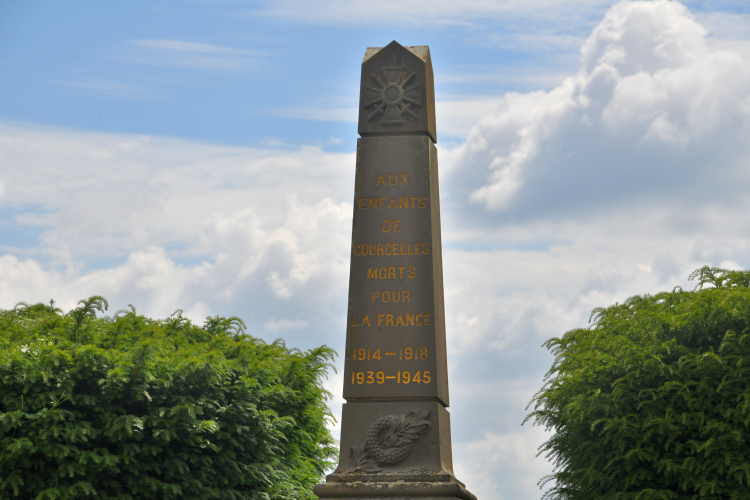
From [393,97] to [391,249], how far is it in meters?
2.08

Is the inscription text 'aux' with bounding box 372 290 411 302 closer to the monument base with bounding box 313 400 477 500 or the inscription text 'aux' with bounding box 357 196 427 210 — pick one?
the inscription text 'aux' with bounding box 357 196 427 210

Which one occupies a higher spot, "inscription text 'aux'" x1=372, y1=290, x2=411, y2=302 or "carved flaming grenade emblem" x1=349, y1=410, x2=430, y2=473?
"inscription text 'aux'" x1=372, y1=290, x2=411, y2=302

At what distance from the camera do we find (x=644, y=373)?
569 inches

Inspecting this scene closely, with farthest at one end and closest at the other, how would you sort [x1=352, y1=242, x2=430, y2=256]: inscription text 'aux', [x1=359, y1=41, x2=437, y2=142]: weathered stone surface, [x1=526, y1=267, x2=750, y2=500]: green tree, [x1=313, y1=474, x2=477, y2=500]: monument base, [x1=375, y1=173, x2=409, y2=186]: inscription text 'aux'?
[x1=526, y1=267, x2=750, y2=500]: green tree
[x1=359, y1=41, x2=437, y2=142]: weathered stone surface
[x1=375, y1=173, x2=409, y2=186]: inscription text 'aux'
[x1=352, y1=242, x2=430, y2=256]: inscription text 'aux'
[x1=313, y1=474, x2=477, y2=500]: monument base

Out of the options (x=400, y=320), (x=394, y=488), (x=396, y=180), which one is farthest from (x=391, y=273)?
(x=394, y=488)

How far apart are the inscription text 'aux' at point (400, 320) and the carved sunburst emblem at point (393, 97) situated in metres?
2.59

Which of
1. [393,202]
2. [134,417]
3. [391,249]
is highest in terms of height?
[393,202]

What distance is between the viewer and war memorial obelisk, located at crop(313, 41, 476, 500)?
33.7ft

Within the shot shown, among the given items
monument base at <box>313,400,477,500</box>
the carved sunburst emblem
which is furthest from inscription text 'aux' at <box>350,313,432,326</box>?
the carved sunburst emblem

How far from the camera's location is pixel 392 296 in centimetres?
1090

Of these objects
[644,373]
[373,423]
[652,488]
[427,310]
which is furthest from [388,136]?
[652,488]

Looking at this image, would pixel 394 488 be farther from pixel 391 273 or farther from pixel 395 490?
pixel 391 273

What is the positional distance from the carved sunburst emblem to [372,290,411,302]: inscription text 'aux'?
2283mm

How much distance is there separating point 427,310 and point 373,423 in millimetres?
1536
